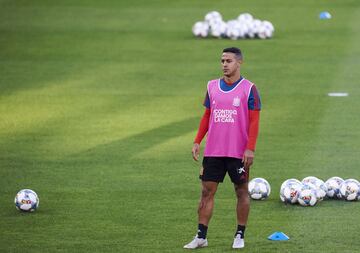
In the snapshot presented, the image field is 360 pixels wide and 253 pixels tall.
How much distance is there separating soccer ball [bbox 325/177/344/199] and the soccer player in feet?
9.92

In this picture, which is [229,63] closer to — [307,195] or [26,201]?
[307,195]

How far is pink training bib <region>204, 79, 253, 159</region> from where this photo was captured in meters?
12.3

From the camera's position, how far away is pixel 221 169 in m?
12.4

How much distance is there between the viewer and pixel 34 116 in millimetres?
22188

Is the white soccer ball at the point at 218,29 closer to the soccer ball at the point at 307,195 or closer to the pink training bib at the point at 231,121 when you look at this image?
the soccer ball at the point at 307,195

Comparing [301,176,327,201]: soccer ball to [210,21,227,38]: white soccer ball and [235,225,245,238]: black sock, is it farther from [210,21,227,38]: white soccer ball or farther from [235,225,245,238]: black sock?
[210,21,227,38]: white soccer ball

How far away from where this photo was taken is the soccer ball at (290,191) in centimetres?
1475

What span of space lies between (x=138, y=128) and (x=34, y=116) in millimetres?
2601

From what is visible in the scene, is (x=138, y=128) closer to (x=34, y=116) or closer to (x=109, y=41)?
(x=34, y=116)

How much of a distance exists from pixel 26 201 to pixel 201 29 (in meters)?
19.1

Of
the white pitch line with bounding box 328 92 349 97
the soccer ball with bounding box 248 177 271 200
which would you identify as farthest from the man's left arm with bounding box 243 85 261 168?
the white pitch line with bounding box 328 92 349 97

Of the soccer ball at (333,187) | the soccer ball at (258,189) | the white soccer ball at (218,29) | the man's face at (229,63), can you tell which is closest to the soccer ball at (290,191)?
the soccer ball at (258,189)

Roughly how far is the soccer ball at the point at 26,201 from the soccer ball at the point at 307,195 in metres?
3.73

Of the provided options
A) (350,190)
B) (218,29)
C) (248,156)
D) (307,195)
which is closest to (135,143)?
(307,195)
